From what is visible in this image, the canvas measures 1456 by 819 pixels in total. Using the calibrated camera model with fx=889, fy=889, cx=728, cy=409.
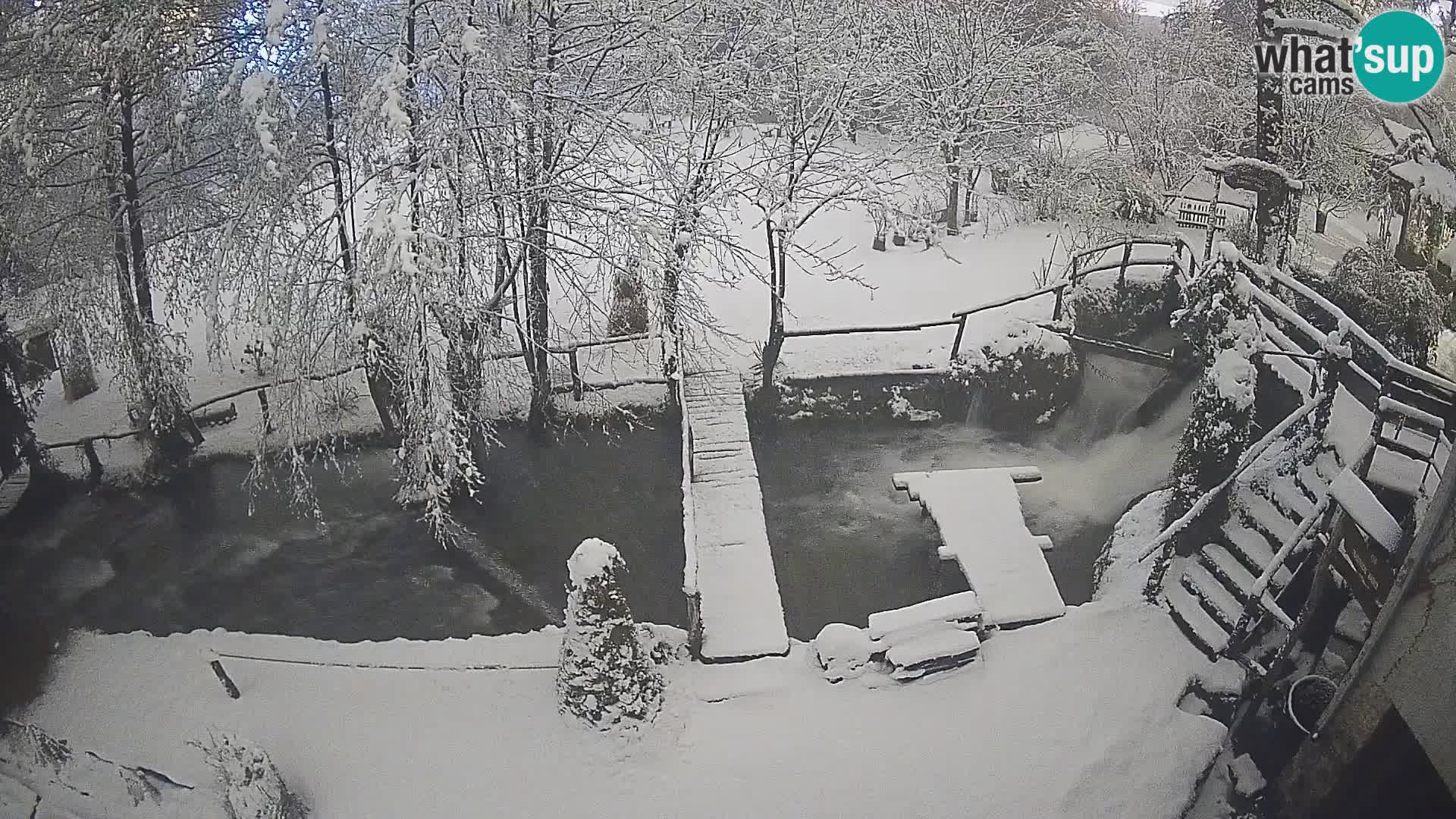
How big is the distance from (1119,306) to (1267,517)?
624 centimetres

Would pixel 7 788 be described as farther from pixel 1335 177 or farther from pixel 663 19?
pixel 1335 177

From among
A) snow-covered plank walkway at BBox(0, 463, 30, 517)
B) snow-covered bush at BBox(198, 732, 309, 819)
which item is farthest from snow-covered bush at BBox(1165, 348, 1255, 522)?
snow-covered plank walkway at BBox(0, 463, 30, 517)

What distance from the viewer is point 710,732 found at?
22.1ft

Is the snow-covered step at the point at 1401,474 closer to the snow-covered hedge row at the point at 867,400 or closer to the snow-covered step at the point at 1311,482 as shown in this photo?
the snow-covered step at the point at 1311,482

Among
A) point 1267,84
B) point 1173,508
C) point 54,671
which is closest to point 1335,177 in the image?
point 1267,84

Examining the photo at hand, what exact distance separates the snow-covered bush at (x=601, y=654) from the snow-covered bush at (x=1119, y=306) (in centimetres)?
861

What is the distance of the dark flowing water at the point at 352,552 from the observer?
29.0ft

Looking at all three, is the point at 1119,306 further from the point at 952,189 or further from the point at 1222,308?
Result: the point at 952,189

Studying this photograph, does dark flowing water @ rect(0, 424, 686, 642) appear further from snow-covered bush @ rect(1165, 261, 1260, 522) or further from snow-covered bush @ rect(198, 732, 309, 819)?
snow-covered bush @ rect(1165, 261, 1260, 522)

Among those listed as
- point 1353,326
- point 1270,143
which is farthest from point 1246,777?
point 1270,143

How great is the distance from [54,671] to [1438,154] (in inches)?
593

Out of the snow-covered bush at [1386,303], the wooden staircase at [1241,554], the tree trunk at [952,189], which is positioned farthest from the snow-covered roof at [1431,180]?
the tree trunk at [952,189]

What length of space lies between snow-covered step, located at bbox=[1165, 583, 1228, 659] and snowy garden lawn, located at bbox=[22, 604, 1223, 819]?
5.1 inches

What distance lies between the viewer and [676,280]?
1021 centimetres
